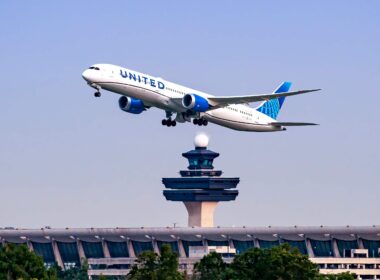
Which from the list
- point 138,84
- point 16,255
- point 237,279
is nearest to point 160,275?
point 237,279

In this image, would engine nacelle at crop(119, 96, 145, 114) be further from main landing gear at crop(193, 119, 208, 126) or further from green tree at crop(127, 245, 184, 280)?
green tree at crop(127, 245, 184, 280)

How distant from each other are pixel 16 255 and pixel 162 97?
123 feet

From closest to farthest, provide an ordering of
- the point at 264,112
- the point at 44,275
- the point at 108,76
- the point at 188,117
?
1. the point at 108,76
2. the point at 188,117
3. the point at 44,275
4. the point at 264,112

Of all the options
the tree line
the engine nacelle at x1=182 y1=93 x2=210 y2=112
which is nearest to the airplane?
the engine nacelle at x1=182 y1=93 x2=210 y2=112

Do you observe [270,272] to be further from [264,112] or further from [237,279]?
[264,112]

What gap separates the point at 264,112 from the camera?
602ft

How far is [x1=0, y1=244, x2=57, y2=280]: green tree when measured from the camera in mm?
169250

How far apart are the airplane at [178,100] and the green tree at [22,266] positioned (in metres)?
25.5

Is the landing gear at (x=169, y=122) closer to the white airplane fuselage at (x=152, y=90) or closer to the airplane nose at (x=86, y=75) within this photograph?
the white airplane fuselage at (x=152, y=90)

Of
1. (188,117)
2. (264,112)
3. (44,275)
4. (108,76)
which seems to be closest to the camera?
(108,76)

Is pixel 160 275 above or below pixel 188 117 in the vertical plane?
below

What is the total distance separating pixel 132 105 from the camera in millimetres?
157500

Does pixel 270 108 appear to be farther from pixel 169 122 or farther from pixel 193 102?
pixel 193 102

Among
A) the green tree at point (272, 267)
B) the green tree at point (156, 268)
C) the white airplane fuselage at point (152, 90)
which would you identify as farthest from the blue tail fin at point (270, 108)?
the green tree at point (156, 268)
